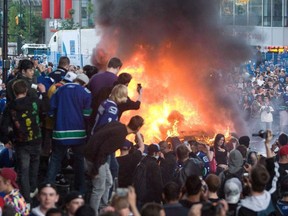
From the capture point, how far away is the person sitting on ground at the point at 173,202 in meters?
8.33

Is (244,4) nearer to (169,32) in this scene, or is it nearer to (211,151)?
(169,32)

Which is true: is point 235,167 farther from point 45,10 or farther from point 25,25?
point 25,25

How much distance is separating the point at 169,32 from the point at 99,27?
1692 millimetres

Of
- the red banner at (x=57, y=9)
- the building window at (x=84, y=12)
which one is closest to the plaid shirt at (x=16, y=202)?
the red banner at (x=57, y=9)

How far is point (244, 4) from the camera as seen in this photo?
53.1 meters

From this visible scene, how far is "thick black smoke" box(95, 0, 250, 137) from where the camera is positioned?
18844mm

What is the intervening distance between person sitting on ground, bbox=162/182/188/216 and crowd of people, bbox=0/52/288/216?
0.01m

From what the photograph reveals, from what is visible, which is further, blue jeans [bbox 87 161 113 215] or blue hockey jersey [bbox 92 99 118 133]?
blue hockey jersey [bbox 92 99 118 133]

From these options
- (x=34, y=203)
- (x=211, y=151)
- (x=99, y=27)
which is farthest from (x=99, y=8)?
(x=34, y=203)

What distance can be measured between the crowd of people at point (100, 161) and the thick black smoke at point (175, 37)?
23.1 feet

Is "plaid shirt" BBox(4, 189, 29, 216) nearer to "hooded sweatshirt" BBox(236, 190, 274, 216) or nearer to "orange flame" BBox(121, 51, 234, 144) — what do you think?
"hooded sweatshirt" BBox(236, 190, 274, 216)

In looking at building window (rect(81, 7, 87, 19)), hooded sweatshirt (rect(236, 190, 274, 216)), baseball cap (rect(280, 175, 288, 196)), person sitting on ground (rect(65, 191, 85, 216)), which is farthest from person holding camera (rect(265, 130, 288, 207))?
building window (rect(81, 7, 87, 19))

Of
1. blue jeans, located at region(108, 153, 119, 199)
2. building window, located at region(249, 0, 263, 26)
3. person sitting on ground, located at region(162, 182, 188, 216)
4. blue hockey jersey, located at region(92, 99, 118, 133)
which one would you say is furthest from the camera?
building window, located at region(249, 0, 263, 26)

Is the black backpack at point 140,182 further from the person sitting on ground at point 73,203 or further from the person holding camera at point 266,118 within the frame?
the person holding camera at point 266,118
